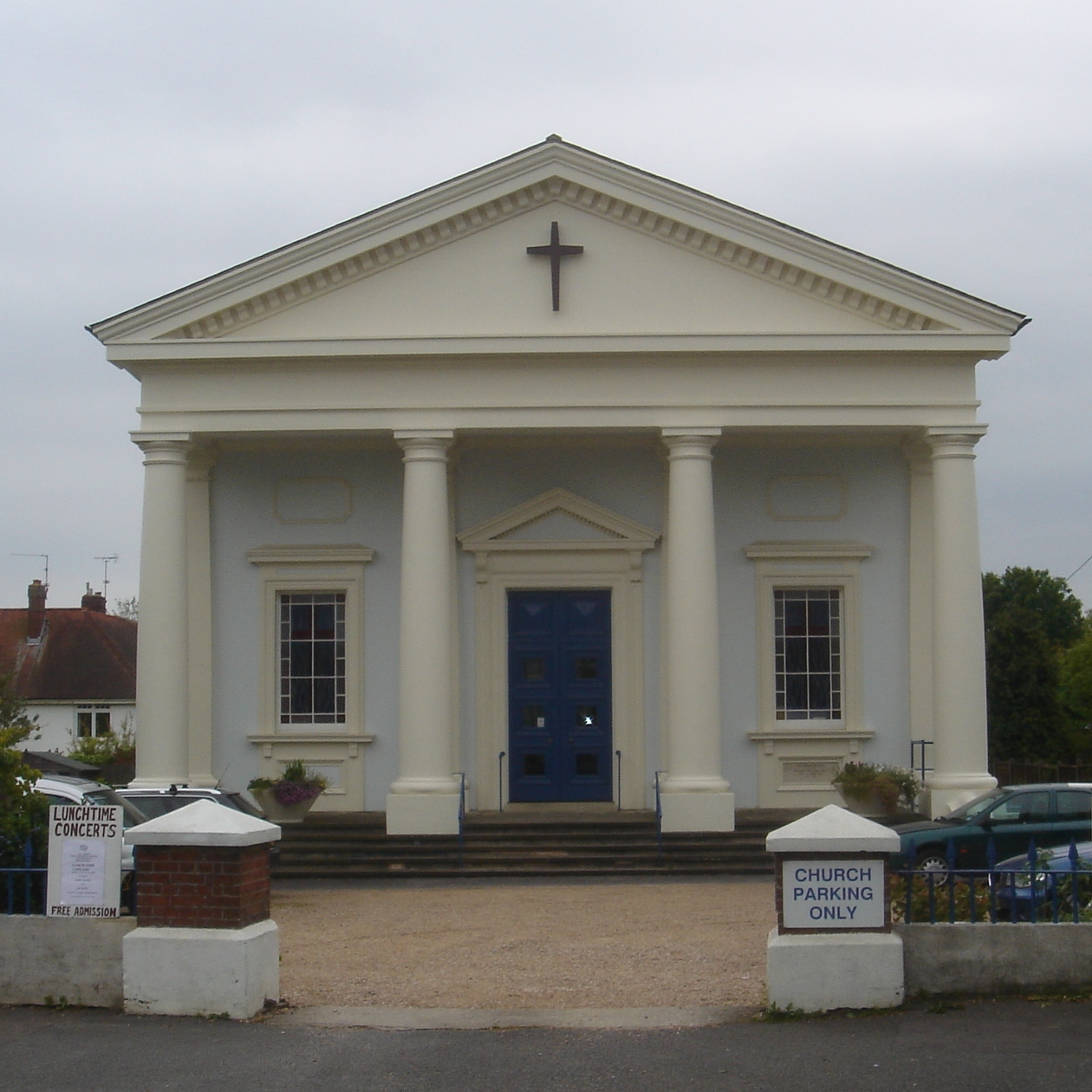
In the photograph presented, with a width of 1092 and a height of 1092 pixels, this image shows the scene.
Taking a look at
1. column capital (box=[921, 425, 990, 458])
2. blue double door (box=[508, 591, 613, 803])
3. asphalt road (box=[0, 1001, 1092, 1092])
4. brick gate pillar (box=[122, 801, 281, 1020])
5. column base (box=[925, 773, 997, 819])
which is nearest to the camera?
asphalt road (box=[0, 1001, 1092, 1092])

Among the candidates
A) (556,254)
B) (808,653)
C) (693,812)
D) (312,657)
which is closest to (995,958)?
(693,812)

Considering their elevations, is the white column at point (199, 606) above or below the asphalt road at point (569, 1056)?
above

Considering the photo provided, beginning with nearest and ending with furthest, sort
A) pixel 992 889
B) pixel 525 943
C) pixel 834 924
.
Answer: pixel 834 924
pixel 992 889
pixel 525 943

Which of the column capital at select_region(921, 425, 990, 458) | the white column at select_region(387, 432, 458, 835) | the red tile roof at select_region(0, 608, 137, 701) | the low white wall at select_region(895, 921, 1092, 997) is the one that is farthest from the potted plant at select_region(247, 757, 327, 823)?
the red tile roof at select_region(0, 608, 137, 701)

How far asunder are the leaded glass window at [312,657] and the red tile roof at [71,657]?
86.1 ft

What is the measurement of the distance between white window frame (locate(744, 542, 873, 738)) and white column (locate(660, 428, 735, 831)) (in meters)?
1.77

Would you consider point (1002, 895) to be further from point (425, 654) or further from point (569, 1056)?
point (425, 654)

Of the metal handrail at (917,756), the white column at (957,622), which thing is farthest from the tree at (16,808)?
the metal handrail at (917,756)

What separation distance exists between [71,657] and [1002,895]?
41.5 meters

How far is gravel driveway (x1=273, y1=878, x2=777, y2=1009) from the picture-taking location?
→ 34.3 feet

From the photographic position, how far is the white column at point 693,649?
18.6m

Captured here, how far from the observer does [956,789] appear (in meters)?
18.7

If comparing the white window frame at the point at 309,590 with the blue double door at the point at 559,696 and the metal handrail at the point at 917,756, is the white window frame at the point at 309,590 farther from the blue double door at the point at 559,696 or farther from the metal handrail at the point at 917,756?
the metal handrail at the point at 917,756

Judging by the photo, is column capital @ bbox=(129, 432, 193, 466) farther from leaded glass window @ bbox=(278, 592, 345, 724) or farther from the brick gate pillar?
the brick gate pillar
